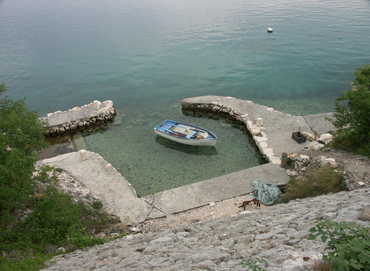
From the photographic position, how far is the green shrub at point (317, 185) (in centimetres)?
1766

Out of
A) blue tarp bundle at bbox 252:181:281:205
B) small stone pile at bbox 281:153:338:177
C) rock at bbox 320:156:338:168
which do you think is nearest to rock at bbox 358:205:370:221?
blue tarp bundle at bbox 252:181:281:205

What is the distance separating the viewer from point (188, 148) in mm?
28781

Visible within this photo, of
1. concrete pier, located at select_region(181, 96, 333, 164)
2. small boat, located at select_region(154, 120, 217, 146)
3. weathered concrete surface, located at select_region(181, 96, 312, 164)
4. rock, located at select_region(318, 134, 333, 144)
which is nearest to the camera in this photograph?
rock, located at select_region(318, 134, 333, 144)

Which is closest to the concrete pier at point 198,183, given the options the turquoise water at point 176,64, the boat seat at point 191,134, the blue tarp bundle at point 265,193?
the blue tarp bundle at point 265,193

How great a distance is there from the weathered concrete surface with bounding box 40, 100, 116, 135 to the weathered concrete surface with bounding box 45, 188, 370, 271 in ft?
72.1

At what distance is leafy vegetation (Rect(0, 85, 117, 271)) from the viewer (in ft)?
45.8

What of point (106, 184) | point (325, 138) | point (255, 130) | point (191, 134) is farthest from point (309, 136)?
point (106, 184)

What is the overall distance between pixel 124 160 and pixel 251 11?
68.6m

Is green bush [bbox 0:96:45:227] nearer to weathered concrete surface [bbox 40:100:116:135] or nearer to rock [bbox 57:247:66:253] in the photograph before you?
rock [bbox 57:247:66:253]

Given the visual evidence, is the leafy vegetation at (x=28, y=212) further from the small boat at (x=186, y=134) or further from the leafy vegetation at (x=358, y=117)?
the leafy vegetation at (x=358, y=117)

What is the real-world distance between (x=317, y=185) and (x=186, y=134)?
1349cm

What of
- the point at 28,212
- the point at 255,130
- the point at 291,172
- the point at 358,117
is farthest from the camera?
the point at 255,130

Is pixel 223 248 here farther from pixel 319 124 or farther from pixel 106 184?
pixel 319 124

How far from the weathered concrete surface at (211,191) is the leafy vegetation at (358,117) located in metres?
5.18
